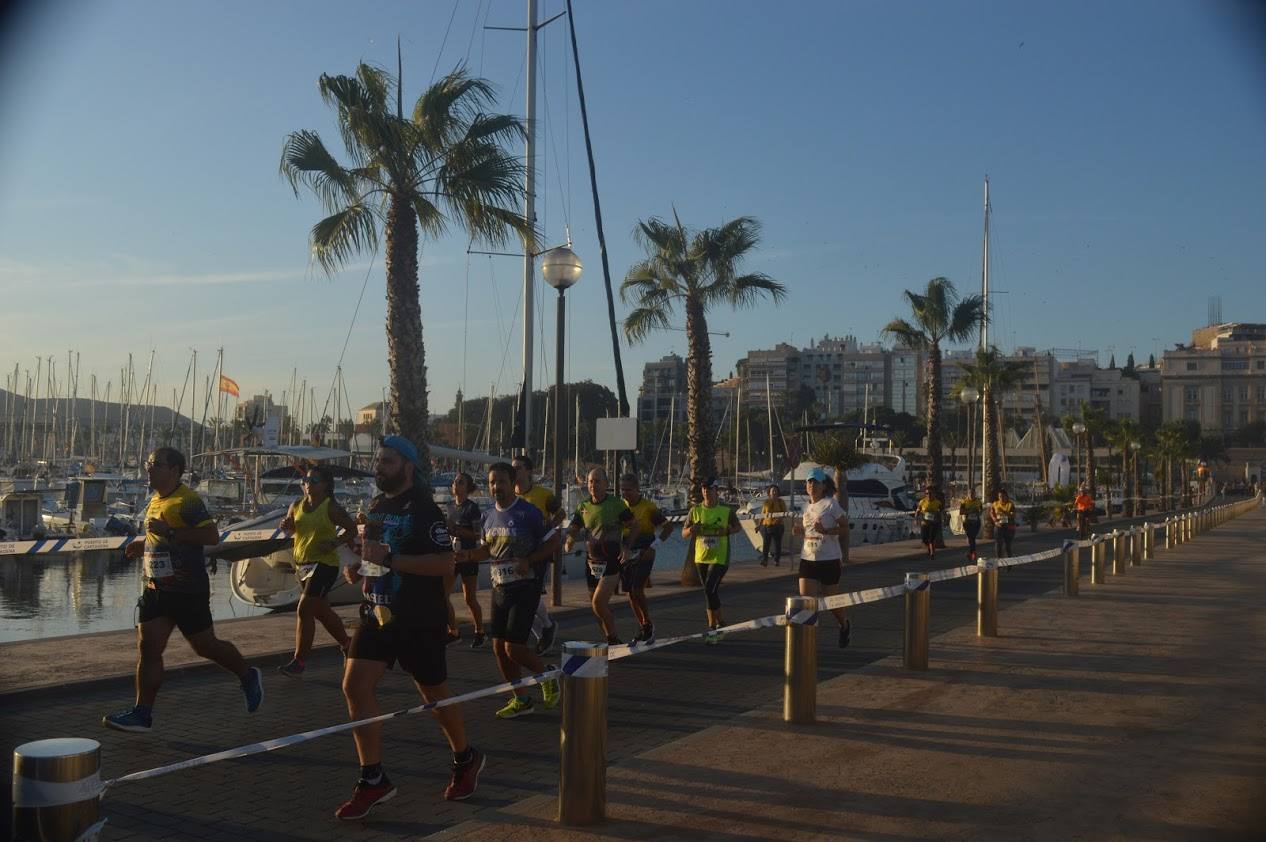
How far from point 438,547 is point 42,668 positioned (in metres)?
5.72

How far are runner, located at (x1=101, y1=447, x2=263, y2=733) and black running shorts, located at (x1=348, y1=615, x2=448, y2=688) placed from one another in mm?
2426

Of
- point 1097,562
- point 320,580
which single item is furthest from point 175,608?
point 1097,562

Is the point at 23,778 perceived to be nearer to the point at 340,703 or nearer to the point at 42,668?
the point at 340,703

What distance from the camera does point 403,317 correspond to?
1539 centimetres

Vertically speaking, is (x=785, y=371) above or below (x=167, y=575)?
above

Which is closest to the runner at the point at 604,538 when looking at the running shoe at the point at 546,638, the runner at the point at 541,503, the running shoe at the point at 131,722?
the runner at the point at 541,503

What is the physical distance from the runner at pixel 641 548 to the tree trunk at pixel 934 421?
86.6ft

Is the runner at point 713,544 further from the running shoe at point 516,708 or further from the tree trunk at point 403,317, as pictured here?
the tree trunk at point 403,317

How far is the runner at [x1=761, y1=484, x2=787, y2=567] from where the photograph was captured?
22.0 m

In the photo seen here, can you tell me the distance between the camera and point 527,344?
2081 centimetres

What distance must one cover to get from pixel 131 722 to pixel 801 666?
4.45 meters

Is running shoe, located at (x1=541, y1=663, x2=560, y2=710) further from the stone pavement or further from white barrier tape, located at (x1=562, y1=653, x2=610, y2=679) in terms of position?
white barrier tape, located at (x1=562, y1=653, x2=610, y2=679)

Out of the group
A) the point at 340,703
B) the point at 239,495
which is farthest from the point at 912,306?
the point at 340,703

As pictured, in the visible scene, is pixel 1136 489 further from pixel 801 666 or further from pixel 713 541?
pixel 801 666
